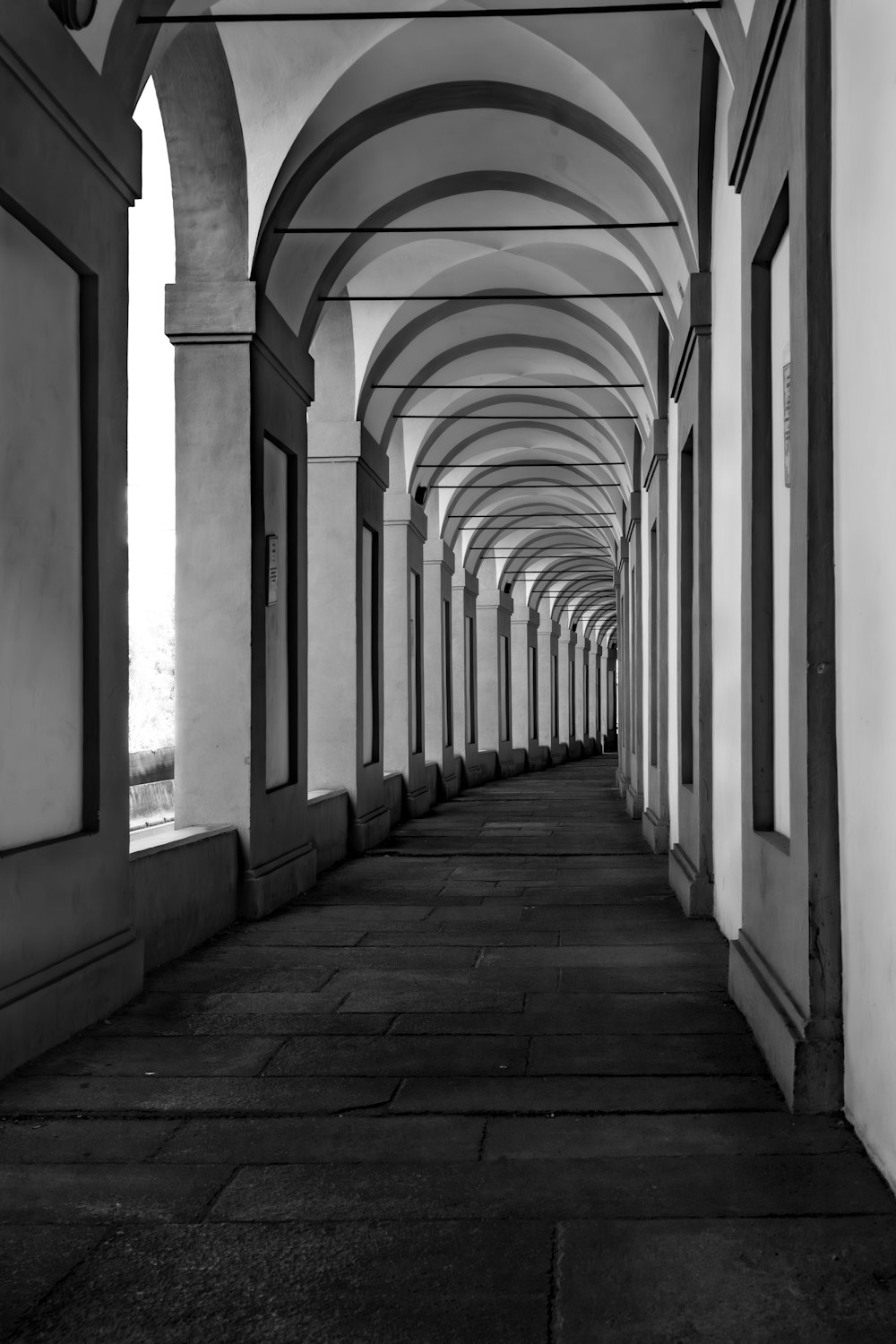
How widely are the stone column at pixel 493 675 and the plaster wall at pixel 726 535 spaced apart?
21746 mm

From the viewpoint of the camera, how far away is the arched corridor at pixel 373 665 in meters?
3.73

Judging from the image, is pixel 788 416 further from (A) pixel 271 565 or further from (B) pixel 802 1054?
(A) pixel 271 565

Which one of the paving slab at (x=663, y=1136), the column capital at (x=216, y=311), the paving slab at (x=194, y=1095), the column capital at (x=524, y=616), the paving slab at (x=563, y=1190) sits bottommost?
the paving slab at (x=194, y=1095)

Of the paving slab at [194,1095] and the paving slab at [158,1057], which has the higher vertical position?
the paving slab at [194,1095]

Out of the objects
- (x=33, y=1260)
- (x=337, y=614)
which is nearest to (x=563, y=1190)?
(x=33, y=1260)

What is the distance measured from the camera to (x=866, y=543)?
3920mm

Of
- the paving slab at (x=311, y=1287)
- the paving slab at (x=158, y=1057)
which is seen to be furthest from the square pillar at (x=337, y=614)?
the paving slab at (x=311, y=1287)

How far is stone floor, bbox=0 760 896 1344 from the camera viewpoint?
2936mm

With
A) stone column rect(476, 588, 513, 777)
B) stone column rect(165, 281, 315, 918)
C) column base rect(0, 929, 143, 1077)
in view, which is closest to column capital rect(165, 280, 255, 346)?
stone column rect(165, 281, 315, 918)

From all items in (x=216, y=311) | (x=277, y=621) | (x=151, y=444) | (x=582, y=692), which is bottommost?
(x=582, y=692)

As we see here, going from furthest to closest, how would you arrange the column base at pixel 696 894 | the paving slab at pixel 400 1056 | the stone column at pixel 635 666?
the stone column at pixel 635 666
the column base at pixel 696 894
the paving slab at pixel 400 1056

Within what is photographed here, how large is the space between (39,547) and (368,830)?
A: 8572mm

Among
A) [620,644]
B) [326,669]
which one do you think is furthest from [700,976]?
[620,644]

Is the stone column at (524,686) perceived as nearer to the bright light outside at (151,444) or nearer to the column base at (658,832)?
the bright light outside at (151,444)
